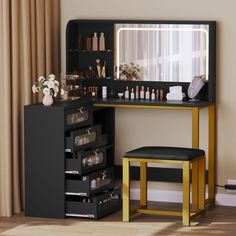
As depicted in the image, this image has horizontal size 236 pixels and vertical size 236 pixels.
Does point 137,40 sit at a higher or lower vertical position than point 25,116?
higher

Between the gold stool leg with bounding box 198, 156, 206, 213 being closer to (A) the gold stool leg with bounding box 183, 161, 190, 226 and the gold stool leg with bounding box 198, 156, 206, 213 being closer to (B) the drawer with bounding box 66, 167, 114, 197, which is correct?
(A) the gold stool leg with bounding box 183, 161, 190, 226

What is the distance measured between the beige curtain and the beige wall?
405 mm

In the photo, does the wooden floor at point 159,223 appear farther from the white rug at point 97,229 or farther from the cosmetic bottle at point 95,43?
the cosmetic bottle at point 95,43

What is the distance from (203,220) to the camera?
5.84 meters

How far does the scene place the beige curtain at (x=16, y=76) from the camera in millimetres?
5844

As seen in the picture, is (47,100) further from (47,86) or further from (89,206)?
(89,206)

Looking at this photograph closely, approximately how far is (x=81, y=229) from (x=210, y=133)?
127 cm

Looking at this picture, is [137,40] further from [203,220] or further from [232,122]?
[203,220]

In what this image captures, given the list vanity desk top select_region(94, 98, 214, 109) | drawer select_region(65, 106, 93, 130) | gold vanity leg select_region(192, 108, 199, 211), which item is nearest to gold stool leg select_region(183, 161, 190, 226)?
gold vanity leg select_region(192, 108, 199, 211)

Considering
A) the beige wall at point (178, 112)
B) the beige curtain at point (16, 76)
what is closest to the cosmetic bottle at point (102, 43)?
the beige wall at point (178, 112)

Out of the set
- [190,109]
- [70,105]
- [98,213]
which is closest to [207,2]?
[190,109]

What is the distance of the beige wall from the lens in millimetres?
6141

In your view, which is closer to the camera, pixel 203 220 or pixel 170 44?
pixel 203 220

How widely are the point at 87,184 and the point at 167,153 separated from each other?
0.62 meters
